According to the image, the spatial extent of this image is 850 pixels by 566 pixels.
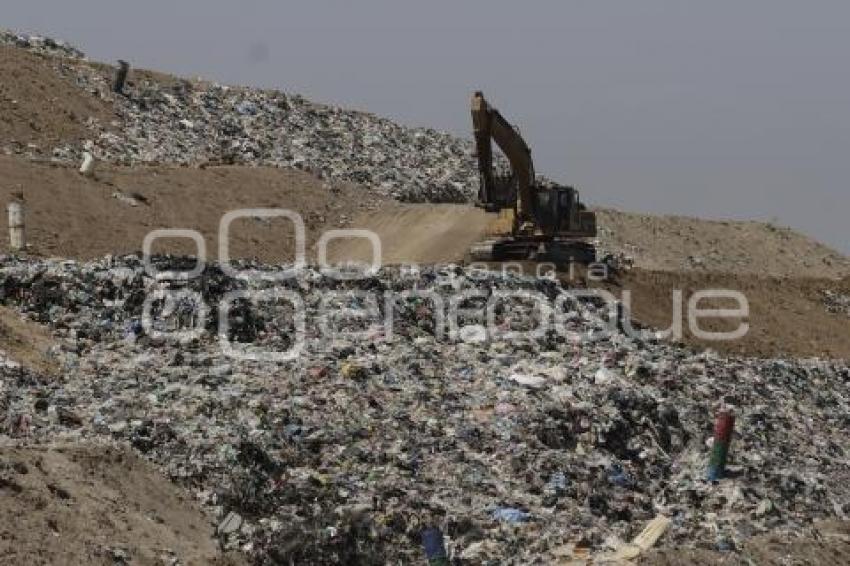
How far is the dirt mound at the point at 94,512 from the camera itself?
10.9 metres

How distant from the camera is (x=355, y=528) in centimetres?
1229

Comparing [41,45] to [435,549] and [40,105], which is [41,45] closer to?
[40,105]

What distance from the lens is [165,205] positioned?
93.4 feet

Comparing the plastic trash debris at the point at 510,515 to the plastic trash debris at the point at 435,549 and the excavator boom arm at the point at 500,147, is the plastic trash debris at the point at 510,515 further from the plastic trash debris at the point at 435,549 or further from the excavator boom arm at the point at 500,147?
the excavator boom arm at the point at 500,147

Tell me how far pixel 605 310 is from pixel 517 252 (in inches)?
150

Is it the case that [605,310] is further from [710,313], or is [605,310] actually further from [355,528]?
[355,528]

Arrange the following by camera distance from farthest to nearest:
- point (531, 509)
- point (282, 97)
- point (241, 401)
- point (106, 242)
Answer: point (282, 97)
point (106, 242)
point (241, 401)
point (531, 509)

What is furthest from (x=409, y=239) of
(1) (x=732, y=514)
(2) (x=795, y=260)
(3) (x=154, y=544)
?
(3) (x=154, y=544)

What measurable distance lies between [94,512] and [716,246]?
27118mm

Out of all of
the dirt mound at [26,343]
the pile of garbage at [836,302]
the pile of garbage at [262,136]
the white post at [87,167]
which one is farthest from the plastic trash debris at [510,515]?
the pile of garbage at [262,136]

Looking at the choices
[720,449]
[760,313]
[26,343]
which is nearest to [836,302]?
[760,313]

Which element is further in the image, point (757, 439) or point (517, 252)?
point (517, 252)

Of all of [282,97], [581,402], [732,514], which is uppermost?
[282,97]

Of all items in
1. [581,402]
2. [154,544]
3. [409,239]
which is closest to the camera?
[154,544]
